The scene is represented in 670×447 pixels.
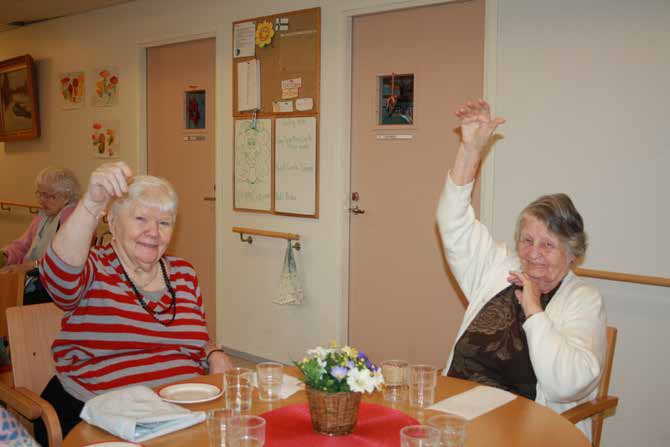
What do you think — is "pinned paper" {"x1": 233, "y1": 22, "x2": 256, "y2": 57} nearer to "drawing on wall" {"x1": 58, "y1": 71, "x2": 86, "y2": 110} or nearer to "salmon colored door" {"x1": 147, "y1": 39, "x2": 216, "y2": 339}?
"salmon colored door" {"x1": 147, "y1": 39, "x2": 216, "y2": 339}

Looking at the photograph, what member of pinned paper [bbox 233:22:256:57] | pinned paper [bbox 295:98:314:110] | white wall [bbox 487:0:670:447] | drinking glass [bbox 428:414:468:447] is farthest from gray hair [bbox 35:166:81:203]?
drinking glass [bbox 428:414:468:447]

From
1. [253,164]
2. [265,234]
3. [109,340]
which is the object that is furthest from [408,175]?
[109,340]

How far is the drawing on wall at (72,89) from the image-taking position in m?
6.51

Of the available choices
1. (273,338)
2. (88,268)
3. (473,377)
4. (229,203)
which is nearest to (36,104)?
(229,203)

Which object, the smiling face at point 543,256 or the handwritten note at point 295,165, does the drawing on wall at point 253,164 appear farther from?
the smiling face at point 543,256

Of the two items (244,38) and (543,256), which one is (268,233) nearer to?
(244,38)

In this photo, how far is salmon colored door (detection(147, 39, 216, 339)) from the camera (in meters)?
5.37

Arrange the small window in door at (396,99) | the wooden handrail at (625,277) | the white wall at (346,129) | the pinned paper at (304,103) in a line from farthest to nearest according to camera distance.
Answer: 1. the pinned paper at (304,103)
2. the small window in door at (396,99)
3. the white wall at (346,129)
4. the wooden handrail at (625,277)

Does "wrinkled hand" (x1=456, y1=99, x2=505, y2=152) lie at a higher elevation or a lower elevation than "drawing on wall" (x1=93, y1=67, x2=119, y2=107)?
lower

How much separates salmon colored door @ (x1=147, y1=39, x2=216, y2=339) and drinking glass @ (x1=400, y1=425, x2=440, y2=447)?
4147mm

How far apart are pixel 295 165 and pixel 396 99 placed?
0.91 m

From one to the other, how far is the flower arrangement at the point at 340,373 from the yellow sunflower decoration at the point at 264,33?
353 cm

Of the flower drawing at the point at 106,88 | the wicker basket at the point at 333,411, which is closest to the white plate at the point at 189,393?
the wicker basket at the point at 333,411

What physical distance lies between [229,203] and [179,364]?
303 cm
